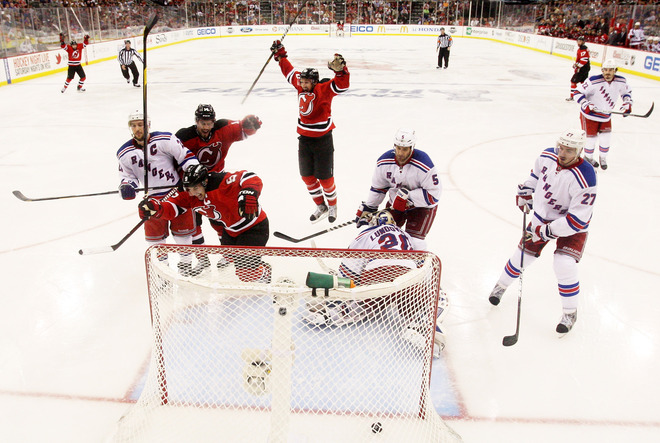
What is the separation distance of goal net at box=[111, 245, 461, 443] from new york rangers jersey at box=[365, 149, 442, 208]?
2.99 feet

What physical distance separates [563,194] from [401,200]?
0.85 meters

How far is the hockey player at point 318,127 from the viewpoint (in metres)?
3.71

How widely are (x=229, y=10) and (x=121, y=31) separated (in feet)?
28.4

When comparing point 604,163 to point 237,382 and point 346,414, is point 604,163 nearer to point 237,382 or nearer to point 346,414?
point 346,414

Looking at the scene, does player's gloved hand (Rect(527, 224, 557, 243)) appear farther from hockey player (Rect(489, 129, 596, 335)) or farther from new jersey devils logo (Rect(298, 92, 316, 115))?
new jersey devils logo (Rect(298, 92, 316, 115))

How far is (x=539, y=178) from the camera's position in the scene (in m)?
2.73

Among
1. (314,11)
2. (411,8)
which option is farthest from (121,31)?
(411,8)

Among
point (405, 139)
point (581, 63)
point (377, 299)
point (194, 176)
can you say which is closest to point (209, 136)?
point (194, 176)

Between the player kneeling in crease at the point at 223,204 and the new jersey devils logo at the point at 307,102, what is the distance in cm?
128

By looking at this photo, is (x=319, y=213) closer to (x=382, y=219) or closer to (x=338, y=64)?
(x=338, y=64)

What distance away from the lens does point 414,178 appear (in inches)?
116

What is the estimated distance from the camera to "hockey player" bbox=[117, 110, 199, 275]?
2855 mm

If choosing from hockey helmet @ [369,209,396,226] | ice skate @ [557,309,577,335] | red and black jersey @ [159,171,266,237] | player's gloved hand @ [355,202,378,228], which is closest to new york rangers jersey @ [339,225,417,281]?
hockey helmet @ [369,209,396,226]

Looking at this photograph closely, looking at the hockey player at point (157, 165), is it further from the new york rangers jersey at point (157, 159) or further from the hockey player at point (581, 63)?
the hockey player at point (581, 63)
